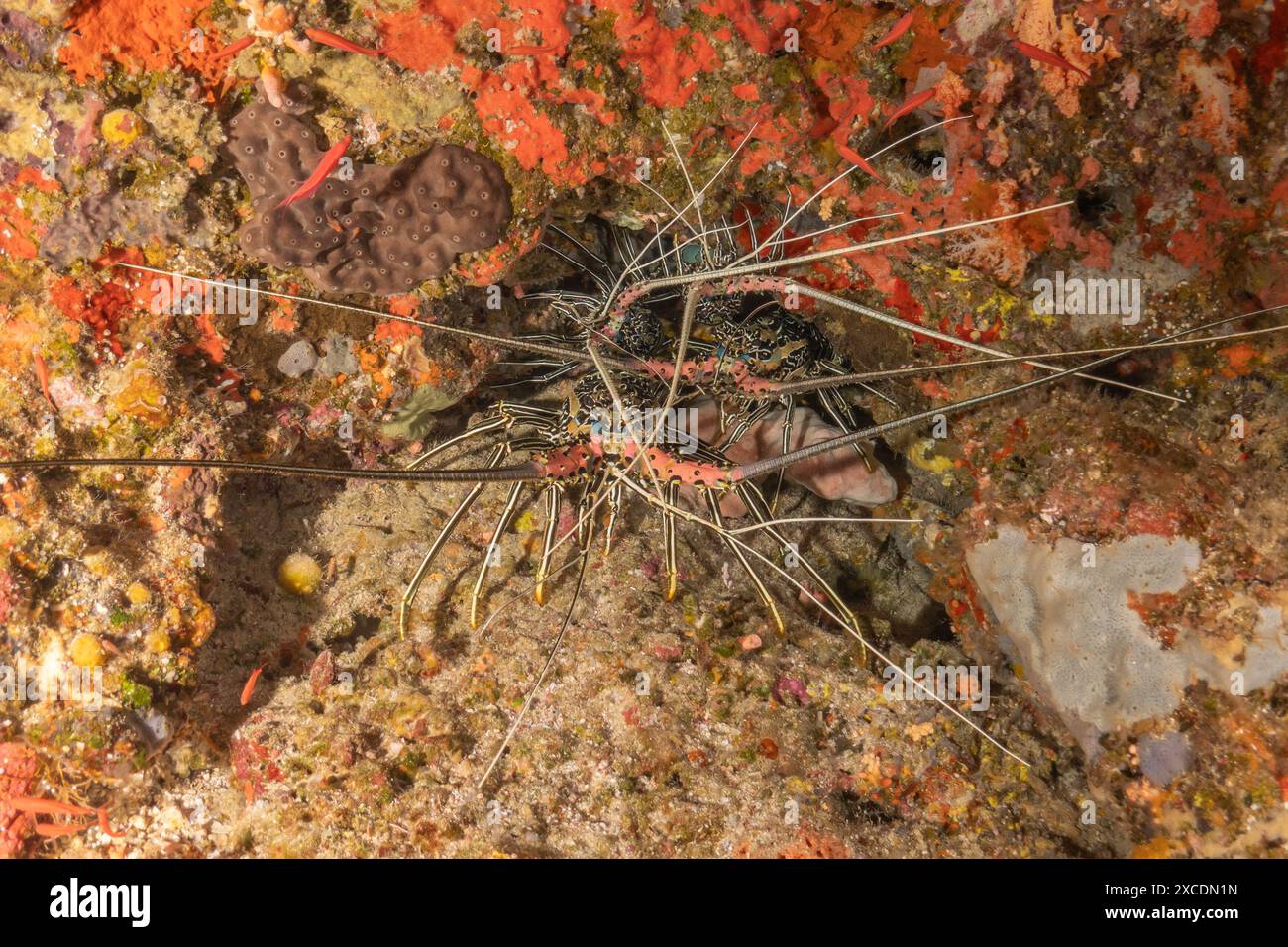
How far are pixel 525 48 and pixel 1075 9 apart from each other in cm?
241

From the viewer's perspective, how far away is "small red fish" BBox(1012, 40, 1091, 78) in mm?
2816

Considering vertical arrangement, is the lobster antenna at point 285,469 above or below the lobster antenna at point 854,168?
below

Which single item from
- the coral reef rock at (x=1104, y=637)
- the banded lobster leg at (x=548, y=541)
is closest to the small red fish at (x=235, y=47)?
the banded lobster leg at (x=548, y=541)

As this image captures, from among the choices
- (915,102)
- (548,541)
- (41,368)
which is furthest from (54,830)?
(915,102)

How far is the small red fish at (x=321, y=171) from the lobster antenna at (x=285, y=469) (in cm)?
109

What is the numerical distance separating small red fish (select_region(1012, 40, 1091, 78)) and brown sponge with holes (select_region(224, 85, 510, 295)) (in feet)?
7.92

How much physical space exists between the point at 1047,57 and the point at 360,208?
3.11 meters

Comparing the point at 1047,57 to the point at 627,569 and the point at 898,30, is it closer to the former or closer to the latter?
the point at 898,30

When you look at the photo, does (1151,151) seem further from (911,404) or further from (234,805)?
(234,805)

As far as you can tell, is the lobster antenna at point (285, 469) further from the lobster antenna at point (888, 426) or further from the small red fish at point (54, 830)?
the small red fish at point (54, 830)

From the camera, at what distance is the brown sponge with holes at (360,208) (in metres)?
2.56

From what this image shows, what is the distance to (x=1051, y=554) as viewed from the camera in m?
3.10

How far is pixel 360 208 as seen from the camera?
9.25ft
